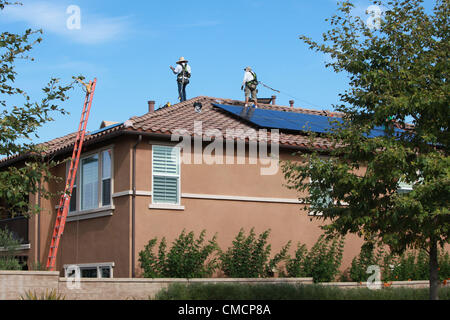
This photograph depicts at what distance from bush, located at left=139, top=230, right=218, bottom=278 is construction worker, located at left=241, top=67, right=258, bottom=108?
9.34 meters

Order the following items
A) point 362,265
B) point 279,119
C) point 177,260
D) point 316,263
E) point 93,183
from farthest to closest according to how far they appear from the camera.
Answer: point 279,119 < point 362,265 < point 93,183 < point 316,263 < point 177,260

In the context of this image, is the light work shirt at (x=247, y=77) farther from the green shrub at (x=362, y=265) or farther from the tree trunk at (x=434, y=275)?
the tree trunk at (x=434, y=275)

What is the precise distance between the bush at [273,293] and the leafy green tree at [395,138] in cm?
317

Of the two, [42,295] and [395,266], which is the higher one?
[395,266]

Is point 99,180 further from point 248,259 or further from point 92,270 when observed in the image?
point 248,259

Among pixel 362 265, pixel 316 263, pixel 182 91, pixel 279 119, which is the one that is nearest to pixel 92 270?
pixel 316 263

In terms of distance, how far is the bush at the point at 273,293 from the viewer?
17.5m

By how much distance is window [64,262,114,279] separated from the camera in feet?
69.7

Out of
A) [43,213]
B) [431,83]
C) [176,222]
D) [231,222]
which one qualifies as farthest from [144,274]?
[431,83]

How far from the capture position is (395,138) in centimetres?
1526

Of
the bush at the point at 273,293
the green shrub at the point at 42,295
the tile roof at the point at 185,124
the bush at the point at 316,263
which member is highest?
the tile roof at the point at 185,124

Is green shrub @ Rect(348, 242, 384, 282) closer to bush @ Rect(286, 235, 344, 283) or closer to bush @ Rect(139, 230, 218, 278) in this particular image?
bush @ Rect(286, 235, 344, 283)

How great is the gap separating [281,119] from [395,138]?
404 inches

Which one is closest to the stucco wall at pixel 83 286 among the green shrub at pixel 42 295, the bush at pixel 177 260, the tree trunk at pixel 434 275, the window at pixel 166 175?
the green shrub at pixel 42 295
